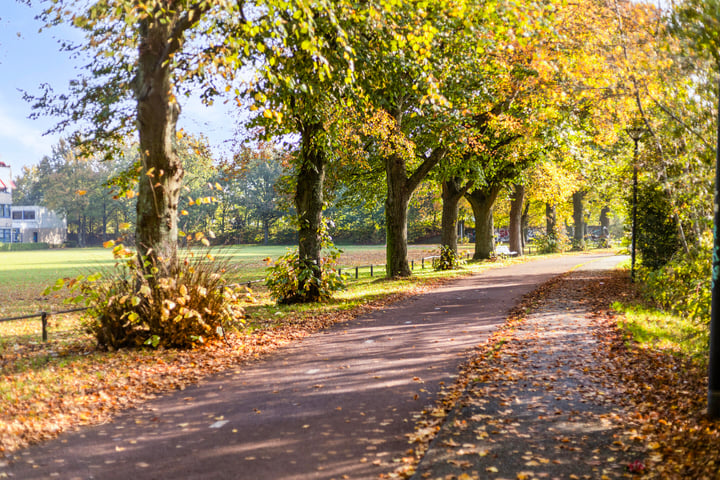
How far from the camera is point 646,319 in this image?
34.5 feet

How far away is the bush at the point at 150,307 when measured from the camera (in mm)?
8625

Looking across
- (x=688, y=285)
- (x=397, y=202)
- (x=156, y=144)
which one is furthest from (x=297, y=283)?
(x=688, y=285)

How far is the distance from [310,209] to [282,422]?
8.95 meters

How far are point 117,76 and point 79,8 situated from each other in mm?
3230

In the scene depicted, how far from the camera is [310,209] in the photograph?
14.1 m

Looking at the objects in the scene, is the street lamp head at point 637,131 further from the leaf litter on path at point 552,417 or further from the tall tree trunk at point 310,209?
the tall tree trunk at point 310,209

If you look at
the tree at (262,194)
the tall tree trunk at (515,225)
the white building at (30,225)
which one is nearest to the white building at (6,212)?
the white building at (30,225)

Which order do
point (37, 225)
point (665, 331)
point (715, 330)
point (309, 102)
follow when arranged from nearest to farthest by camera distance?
point (715, 330)
point (665, 331)
point (309, 102)
point (37, 225)

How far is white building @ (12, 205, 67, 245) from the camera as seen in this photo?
78.3 meters

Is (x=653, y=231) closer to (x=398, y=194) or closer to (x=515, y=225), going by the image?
(x=398, y=194)

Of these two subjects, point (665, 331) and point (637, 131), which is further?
point (637, 131)

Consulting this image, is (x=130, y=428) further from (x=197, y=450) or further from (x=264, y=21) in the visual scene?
(x=264, y=21)

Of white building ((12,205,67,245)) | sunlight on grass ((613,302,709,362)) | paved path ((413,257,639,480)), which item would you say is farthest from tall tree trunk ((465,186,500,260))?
white building ((12,205,67,245))

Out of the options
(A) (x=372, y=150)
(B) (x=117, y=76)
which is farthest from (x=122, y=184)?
(A) (x=372, y=150)
